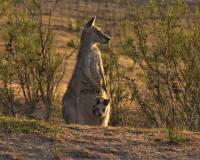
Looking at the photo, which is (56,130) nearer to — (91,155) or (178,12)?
(91,155)

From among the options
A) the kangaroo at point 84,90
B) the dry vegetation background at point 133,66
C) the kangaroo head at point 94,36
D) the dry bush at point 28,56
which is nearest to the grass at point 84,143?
the dry vegetation background at point 133,66

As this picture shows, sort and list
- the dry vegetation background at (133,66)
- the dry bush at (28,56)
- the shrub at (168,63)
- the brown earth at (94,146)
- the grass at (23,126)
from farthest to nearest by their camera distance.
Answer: the dry bush at (28,56) < the dry vegetation background at (133,66) < the shrub at (168,63) < the grass at (23,126) < the brown earth at (94,146)

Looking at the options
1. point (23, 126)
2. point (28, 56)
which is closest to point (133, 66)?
point (28, 56)

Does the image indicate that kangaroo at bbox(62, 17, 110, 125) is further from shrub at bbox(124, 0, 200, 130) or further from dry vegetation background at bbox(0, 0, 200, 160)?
shrub at bbox(124, 0, 200, 130)

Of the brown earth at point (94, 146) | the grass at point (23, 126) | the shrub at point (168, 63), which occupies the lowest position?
the brown earth at point (94, 146)

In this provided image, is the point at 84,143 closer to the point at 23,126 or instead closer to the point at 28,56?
the point at 23,126

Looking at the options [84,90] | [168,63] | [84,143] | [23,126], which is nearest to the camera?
[84,143]

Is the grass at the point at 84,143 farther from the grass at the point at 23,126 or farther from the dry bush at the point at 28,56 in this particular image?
the dry bush at the point at 28,56

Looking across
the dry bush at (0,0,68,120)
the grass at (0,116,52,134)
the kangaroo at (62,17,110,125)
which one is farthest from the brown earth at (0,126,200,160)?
the dry bush at (0,0,68,120)

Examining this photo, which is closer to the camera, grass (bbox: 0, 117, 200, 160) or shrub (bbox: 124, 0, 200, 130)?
grass (bbox: 0, 117, 200, 160)

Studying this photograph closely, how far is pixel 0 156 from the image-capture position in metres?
8.61

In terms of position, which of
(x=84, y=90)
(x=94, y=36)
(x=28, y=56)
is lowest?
(x=84, y=90)

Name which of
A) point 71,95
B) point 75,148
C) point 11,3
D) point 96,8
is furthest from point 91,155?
point 96,8

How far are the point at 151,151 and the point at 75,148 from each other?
0.98 metres
